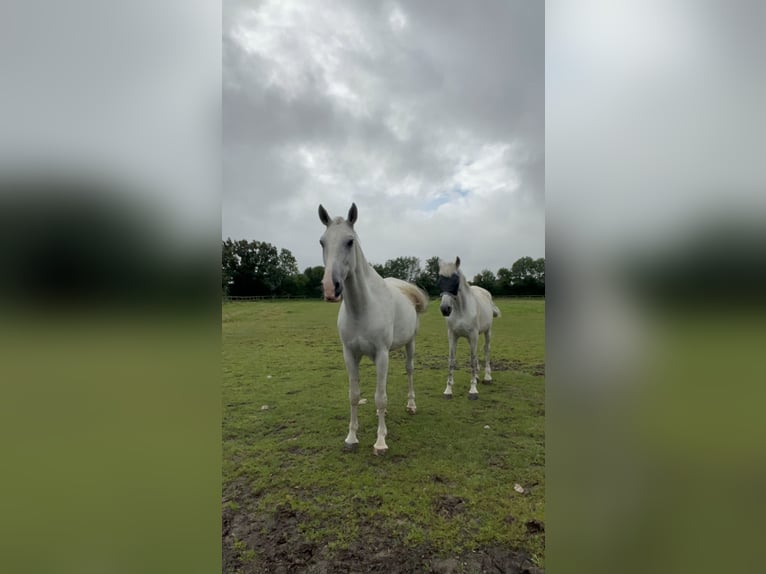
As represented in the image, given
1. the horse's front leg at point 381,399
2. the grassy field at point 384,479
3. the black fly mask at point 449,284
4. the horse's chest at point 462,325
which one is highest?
the black fly mask at point 449,284

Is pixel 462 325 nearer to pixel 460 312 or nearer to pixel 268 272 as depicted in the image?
pixel 460 312

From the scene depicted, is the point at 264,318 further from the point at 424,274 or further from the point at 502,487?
the point at 502,487

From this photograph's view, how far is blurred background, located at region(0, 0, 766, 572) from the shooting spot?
0.57 m

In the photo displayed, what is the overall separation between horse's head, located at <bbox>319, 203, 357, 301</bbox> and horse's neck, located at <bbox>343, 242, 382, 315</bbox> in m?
0.34

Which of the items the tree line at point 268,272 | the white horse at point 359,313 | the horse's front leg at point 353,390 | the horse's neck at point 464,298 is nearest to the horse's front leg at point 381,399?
the white horse at point 359,313

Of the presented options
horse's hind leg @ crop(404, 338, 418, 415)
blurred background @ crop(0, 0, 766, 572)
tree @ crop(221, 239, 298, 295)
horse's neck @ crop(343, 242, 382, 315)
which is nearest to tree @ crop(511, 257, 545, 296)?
blurred background @ crop(0, 0, 766, 572)

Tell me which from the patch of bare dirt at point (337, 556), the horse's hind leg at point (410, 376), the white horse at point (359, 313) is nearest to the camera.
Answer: the patch of bare dirt at point (337, 556)

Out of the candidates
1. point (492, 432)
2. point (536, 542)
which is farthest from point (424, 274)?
point (536, 542)
